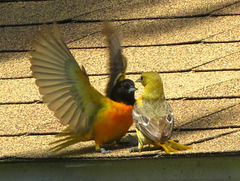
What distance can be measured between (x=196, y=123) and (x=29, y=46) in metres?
1.65

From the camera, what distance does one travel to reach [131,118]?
13.7 feet

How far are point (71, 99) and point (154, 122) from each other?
0.57 metres

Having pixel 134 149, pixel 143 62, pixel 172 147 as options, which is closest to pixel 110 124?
pixel 134 149

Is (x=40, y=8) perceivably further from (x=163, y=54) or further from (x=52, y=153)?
(x=52, y=153)

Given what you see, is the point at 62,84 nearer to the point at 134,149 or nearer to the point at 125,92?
the point at 125,92

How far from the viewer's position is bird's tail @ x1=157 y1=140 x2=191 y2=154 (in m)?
3.62

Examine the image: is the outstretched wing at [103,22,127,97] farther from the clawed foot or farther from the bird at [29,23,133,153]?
the clawed foot

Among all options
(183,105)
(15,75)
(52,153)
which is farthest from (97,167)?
(15,75)

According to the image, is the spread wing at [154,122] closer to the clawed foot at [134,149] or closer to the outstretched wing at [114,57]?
the clawed foot at [134,149]

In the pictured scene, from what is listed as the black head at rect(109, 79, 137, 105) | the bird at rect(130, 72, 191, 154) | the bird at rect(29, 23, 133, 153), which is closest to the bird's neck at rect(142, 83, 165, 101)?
the bird at rect(130, 72, 191, 154)

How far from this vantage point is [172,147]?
3695 mm

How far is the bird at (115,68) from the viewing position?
14.1 ft

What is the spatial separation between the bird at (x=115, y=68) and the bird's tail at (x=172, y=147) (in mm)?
626

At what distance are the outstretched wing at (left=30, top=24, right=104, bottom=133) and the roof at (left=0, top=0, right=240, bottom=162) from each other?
0.62ft
